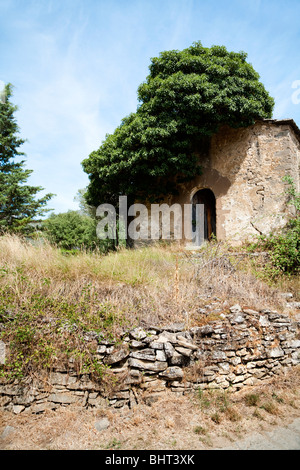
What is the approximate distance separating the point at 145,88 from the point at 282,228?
7.64 m

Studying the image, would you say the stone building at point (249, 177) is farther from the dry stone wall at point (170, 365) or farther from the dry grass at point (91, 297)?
the dry stone wall at point (170, 365)

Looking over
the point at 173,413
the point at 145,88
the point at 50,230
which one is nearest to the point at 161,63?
the point at 145,88

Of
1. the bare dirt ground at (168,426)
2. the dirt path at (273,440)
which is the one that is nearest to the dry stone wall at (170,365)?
the bare dirt ground at (168,426)

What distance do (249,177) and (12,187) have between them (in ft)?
35.0

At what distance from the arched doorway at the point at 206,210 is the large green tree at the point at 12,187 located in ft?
25.6

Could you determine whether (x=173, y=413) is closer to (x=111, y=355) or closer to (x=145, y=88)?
(x=111, y=355)

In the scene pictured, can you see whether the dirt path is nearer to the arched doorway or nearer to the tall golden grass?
the tall golden grass

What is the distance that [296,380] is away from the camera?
14.0 feet

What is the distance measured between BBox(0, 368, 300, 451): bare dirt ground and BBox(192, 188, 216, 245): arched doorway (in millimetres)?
7914

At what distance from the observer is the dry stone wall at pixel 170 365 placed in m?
3.53

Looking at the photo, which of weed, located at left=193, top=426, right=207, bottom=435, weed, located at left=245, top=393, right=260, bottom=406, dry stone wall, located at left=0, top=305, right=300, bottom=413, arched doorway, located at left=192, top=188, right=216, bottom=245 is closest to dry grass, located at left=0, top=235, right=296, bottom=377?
dry stone wall, located at left=0, top=305, right=300, bottom=413

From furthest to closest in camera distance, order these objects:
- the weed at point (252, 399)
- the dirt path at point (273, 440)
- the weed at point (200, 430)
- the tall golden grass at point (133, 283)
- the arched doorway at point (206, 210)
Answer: the arched doorway at point (206, 210) → the tall golden grass at point (133, 283) → the weed at point (252, 399) → the weed at point (200, 430) → the dirt path at point (273, 440)

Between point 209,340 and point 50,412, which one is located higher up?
point 209,340

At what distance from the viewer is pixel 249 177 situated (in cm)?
1006
